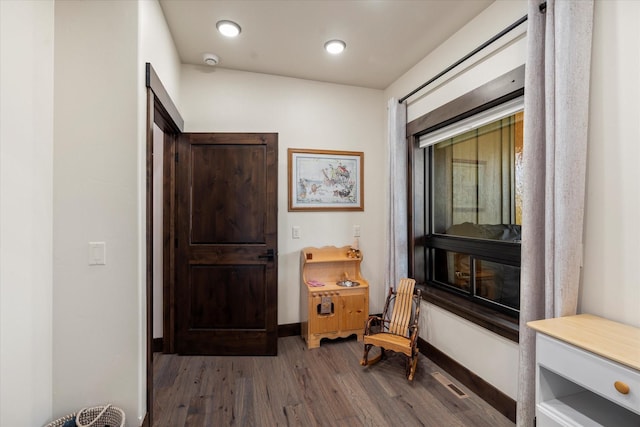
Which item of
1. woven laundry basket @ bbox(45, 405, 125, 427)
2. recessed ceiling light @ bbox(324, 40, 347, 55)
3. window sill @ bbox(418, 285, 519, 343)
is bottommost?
woven laundry basket @ bbox(45, 405, 125, 427)

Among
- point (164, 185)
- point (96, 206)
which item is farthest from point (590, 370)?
point (164, 185)

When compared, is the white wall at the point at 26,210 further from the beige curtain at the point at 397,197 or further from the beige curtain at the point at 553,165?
the beige curtain at the point at 397,197

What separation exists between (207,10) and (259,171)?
49.3 inches

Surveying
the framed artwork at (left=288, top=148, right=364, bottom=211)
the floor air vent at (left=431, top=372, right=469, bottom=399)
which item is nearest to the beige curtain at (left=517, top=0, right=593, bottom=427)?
the floor air vent at (left=431, top=372, right=469, bottom=399)

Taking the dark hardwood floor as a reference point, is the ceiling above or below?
above

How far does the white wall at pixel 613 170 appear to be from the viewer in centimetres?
130

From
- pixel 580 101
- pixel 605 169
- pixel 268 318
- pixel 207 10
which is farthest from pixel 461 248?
pixel 207 10

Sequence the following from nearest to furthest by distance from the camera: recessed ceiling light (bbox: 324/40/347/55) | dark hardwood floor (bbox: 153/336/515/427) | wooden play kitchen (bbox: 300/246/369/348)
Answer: dark hardwood floor (bbox: 153/336/515/427) → recessed ceiling light (bbox: 324/40/347/55) → wooden play kitchen (bbox: 300/246/369/348)

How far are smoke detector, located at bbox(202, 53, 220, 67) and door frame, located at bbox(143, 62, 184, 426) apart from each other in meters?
0.59

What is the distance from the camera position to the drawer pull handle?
1.00m

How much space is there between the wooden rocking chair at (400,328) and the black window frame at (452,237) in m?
0.18

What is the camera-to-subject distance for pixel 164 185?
8.77 ft

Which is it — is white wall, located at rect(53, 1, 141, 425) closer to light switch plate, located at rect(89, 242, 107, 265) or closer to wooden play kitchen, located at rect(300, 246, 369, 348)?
light switch plate, located at rect(89, 242, 107, 265)

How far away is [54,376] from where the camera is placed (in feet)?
4.96
